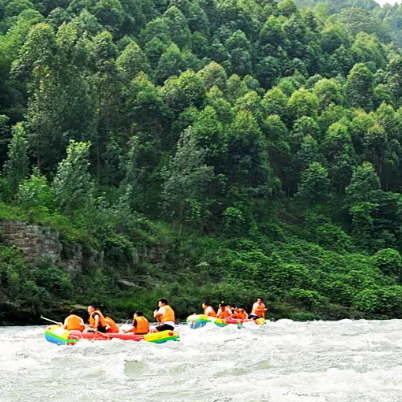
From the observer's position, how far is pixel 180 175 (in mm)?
56062

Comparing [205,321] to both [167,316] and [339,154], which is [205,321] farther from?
[339,154]

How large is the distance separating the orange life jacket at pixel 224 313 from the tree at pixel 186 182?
1751 cm

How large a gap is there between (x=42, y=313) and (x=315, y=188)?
35.4 m

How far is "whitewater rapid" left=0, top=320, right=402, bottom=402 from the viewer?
2012 cm

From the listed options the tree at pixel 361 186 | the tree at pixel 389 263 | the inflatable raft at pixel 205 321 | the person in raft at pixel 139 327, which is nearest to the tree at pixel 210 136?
the tree at pixel 361 186

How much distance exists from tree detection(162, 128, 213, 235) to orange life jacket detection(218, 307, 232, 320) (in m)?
17.5

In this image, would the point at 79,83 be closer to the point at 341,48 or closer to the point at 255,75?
the point at 255,75

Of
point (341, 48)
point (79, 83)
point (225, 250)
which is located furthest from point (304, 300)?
point (341, 48)

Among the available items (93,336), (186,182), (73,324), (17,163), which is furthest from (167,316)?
(186,182)

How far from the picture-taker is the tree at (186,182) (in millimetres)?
55938

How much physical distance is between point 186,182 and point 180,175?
779 millimetres

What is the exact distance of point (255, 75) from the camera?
91.1 m

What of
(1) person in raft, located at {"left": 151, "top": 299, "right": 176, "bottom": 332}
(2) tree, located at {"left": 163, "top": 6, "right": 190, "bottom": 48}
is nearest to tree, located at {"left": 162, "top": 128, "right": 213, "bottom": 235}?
(1) person in raft, located at {"left": 151, "top": 299, "right": 176, "bottom": 332}

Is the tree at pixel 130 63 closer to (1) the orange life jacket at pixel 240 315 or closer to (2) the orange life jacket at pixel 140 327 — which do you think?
(1) the orange life jacket at pixel 240 315
